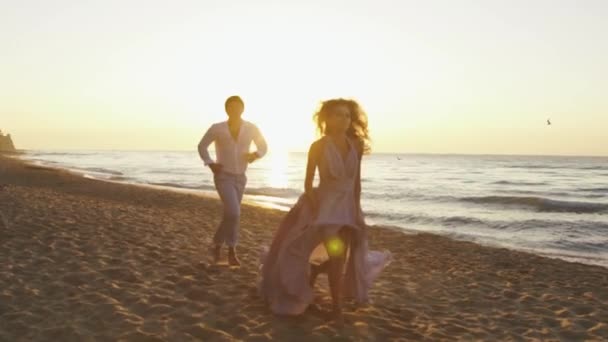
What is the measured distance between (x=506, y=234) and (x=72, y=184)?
66.5 ft

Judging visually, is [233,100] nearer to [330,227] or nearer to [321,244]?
[321,244]

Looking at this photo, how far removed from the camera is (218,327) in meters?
4.81

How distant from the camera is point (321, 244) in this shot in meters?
5.43

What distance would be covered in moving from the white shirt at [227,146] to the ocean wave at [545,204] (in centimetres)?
1984

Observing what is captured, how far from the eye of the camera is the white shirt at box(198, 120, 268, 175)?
22.0 ft

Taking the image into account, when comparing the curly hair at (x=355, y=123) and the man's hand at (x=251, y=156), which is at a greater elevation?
the curly hair at (x=355, y=123)

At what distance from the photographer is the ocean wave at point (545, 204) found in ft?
76.5

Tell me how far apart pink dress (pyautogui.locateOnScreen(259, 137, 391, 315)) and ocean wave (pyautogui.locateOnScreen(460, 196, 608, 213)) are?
799 inches

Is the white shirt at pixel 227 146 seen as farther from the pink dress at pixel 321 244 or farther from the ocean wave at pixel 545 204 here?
the ocean wave at pixel 545 204

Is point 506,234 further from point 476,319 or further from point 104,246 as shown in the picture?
point 104,246

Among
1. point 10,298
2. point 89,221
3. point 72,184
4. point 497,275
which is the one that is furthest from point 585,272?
point 72,184

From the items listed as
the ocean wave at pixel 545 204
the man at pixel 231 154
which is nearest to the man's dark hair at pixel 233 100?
the man at pixel 231 154

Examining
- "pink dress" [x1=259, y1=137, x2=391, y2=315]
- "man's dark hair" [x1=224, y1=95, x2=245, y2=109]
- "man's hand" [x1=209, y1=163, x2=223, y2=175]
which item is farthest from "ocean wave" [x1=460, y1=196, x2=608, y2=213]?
"pink dress" [x1=259, y1=137, x2=391, y2=315]

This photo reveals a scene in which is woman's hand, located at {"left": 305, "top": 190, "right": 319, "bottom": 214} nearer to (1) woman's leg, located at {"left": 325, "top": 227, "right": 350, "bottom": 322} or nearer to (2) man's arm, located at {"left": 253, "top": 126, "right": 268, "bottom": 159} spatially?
(1) woman's leg, located at {"left": 325, "top": 227, "right": 350, "bottom": 322}
